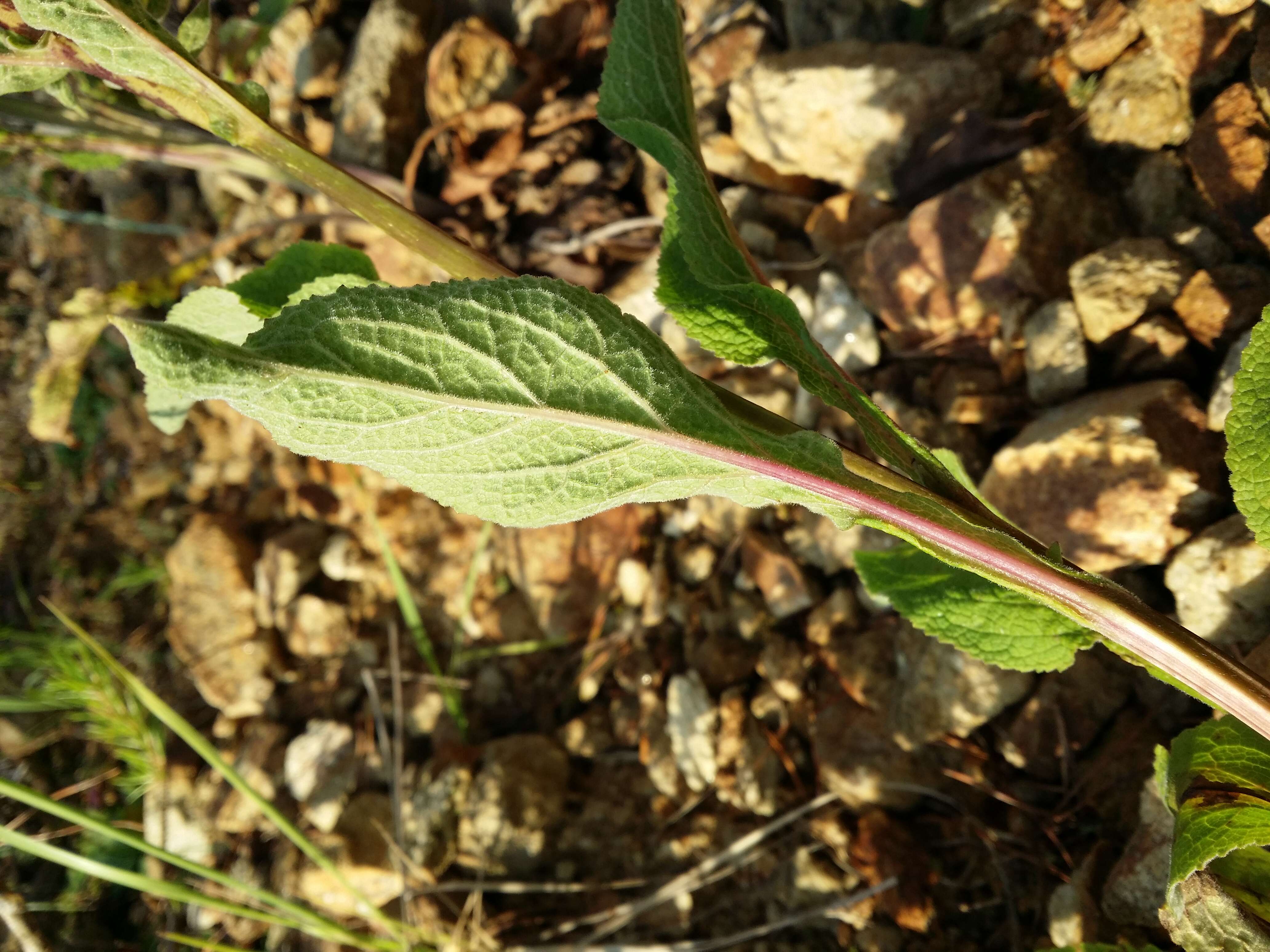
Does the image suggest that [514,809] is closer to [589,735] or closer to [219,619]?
[589,735]

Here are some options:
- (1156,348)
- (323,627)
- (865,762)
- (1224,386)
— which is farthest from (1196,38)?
(323,627)

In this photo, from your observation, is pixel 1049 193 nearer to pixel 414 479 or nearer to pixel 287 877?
pixel 414 479

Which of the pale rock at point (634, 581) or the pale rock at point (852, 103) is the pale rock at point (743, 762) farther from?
the pale rock at point (852, 103)

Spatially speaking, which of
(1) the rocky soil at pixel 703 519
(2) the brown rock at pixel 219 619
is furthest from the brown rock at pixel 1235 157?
(2) the brown rock at pixel 219 619

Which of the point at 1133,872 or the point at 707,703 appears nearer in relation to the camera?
the point at 1133,872

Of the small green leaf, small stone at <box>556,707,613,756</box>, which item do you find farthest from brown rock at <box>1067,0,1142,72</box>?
small stone at <box>556,707,613,756</box>

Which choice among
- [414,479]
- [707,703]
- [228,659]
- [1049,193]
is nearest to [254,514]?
[228,659]
